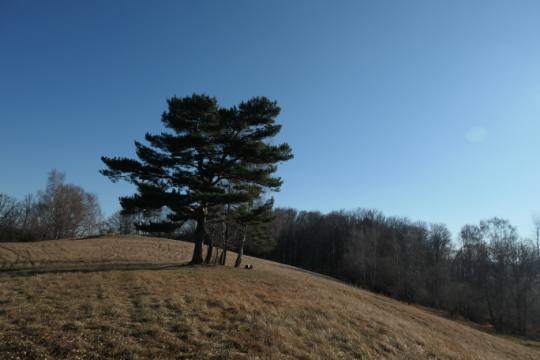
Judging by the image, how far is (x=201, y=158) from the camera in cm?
1647

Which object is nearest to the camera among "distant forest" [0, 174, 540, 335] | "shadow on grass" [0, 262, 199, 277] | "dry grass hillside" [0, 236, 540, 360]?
"dry grass hillside" [0, 236, 540, 360]

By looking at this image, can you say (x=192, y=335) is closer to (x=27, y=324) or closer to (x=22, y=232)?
(x=27, y=324)

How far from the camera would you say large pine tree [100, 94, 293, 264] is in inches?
557

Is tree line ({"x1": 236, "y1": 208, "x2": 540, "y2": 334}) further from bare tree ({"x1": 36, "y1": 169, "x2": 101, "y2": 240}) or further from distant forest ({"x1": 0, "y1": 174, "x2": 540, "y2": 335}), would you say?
bare tree ({"x1": 36, "y1": 169, "x2": 101, "y2": 240})

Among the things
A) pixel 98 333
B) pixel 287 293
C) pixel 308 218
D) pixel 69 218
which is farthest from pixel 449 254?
pixel 69 218

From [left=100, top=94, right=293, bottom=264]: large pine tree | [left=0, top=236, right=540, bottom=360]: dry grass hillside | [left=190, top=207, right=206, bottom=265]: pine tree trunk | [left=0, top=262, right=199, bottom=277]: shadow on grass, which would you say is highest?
[left=100, top=94, right=293, bottom=264]: large pine tree

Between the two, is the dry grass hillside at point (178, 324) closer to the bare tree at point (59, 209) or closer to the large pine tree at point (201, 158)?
the large pine tree at point (201, 158)

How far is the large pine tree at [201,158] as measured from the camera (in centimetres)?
1414

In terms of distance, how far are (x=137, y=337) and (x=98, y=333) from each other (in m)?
0.83

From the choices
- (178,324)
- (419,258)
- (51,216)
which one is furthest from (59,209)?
(419,258)

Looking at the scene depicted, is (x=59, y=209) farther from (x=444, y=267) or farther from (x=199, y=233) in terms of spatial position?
(x=444, y=267)

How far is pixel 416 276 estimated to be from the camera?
38875 mm

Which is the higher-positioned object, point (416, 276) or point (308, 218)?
point (308, 218)

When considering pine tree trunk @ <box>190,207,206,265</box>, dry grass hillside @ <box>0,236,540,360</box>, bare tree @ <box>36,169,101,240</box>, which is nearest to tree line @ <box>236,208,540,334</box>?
pine tree trunk @ <box>190,207,206,265</box>
